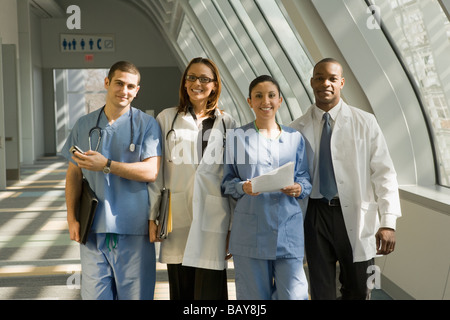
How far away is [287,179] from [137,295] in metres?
0.98

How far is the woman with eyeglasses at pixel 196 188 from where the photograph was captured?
3.14m

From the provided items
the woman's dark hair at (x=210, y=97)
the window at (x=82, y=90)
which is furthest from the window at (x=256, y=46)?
the window at (x=82, y=90)

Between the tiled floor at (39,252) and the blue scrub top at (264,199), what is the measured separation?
63.8 inches

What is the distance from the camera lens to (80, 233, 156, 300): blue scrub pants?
3055mm

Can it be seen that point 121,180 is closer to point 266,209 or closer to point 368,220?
point 266,209

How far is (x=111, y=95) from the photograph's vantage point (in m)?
3.12

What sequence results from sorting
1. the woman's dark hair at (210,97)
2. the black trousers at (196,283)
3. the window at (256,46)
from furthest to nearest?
1. the window at (256,46)
2. the woman's dark hair at (210,97)
3. the black trousers at (196,283)

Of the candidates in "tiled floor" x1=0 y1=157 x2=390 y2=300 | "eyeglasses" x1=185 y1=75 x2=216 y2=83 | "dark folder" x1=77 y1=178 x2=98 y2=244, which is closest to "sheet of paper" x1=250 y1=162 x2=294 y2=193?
"eyeglasses" x1=185 y1=75 x2=216 y2=83

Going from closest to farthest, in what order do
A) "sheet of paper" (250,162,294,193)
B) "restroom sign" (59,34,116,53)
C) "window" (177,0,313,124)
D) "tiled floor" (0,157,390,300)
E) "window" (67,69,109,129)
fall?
1. "sheet of paper" (250,162,294,193)
2. "tiled floor" (0,157,390,300)
3. "window" (177,0,313,124)
4. "restroom sign" (59,34,116,53)
5. "window" (67,69,109,129)

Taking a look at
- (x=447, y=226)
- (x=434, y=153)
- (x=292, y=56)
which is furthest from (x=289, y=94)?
(x=447, y=226)

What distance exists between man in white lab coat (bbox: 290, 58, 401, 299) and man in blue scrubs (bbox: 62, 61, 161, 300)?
0.86 metres

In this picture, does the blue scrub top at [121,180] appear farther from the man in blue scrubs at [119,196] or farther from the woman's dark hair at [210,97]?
the woman's dark hair at [210,97]

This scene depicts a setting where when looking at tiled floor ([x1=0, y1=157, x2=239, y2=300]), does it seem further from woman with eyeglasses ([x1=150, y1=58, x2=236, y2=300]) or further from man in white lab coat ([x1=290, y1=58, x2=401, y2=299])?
man in white lab coat ([x1=290, y1=58, x2=401, y2=299])

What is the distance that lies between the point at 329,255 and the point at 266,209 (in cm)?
44
